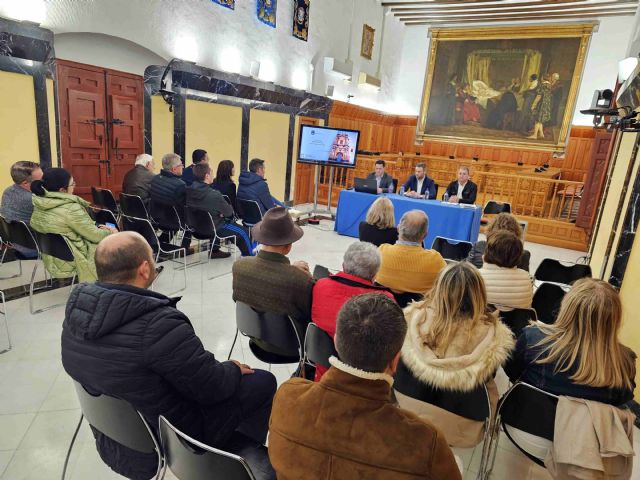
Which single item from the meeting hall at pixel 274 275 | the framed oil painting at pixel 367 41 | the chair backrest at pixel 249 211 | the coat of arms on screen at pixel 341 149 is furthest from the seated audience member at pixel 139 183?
the framed oil painting at pixel 367 41

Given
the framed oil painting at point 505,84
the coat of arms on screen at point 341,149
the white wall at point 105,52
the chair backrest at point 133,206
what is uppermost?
the framed oil painting at point 505,84

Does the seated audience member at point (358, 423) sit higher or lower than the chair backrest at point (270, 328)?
higher

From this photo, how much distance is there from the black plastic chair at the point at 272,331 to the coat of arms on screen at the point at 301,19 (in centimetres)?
744

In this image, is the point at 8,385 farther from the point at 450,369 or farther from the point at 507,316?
the point at 507,316

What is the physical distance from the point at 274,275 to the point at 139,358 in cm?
98

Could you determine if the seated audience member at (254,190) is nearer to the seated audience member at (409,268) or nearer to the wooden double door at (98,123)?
the wooden double door at (98,123)

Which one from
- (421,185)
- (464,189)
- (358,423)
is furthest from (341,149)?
(358,423)

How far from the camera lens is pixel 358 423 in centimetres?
93

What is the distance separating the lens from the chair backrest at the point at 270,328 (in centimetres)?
216

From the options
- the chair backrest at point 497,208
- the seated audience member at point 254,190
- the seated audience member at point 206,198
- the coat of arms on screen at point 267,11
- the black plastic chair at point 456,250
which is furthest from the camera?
the coat of arms on screen at point 267,11

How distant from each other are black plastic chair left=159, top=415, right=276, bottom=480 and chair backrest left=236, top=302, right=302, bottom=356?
2.78 feet

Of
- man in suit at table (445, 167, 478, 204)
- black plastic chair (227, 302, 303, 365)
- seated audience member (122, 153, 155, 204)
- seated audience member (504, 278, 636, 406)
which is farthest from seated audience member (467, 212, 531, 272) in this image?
seated audience member (122, 153, 155, 204)

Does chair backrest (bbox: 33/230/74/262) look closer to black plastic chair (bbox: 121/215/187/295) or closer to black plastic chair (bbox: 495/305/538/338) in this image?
black plastic chair (bbox: 121/215/187/295)

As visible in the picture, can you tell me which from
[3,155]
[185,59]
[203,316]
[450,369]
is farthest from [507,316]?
[185,59]
